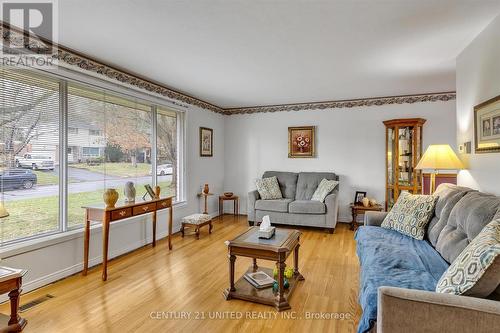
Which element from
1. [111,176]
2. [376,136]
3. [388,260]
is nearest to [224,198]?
[111,176]

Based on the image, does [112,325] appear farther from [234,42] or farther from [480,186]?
[480,186]

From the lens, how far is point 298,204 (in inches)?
191

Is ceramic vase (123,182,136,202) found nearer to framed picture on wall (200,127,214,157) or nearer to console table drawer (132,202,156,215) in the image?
console table drawer (132,202,156,215)

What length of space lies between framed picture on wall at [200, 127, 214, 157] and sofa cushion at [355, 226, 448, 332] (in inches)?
137

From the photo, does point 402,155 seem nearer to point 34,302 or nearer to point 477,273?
point 477,273

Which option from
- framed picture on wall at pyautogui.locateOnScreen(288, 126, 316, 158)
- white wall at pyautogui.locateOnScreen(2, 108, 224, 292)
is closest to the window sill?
white wall at pyautogui.locateOnScreen(2, 108, 224, 292)

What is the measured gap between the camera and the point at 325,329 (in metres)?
2.05

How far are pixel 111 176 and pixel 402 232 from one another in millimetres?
3374

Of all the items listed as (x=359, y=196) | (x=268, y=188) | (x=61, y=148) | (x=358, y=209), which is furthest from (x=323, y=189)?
(x=61, y=148)

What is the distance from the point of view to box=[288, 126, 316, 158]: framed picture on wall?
5621 millimetres

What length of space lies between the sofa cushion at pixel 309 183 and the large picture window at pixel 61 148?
8.65ft

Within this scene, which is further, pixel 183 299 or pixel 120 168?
pixel 120 168

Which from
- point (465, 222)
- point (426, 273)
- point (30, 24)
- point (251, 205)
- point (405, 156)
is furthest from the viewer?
point (251, 205)

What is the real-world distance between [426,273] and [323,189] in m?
3.11
